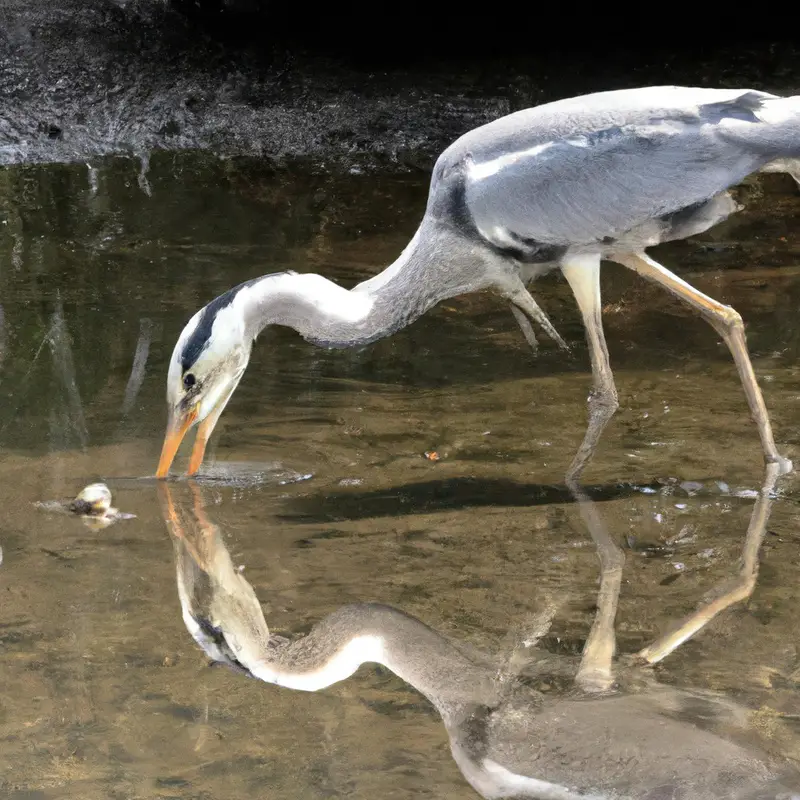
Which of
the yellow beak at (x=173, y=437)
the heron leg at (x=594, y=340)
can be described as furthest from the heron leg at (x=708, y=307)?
the yellow beak at (x=173, y=437)

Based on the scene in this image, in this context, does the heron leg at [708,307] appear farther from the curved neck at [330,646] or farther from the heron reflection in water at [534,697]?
the curved neck at [330,646]

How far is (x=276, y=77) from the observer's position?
36.4ft

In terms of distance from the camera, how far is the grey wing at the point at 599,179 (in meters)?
5.70

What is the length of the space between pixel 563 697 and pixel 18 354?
4.16 m

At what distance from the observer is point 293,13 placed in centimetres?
1140

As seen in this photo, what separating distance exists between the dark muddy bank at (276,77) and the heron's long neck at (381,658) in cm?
641

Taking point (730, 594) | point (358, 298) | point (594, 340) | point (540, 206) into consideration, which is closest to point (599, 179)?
point (540, 206)

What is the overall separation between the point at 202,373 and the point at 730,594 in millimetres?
2379

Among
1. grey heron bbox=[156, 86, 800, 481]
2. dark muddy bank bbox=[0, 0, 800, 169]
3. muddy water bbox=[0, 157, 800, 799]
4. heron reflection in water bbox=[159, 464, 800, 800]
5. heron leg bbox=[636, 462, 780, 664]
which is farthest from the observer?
dark muddy bank bbox=[0, 0, 800, 169]

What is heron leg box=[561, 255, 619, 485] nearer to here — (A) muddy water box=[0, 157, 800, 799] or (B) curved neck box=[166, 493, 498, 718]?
(A) muddy water box=[0, 157, 800, 799]

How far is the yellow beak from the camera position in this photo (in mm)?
5594

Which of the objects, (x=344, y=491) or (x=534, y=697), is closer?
(x=534, y=697)

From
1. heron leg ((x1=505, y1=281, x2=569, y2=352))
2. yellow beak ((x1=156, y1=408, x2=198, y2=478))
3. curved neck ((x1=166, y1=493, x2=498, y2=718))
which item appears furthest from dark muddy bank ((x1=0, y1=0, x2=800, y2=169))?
curved neck ((x1=166, y1=493, x2=498, y2=718))

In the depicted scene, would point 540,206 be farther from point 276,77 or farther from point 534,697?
point 276,77
